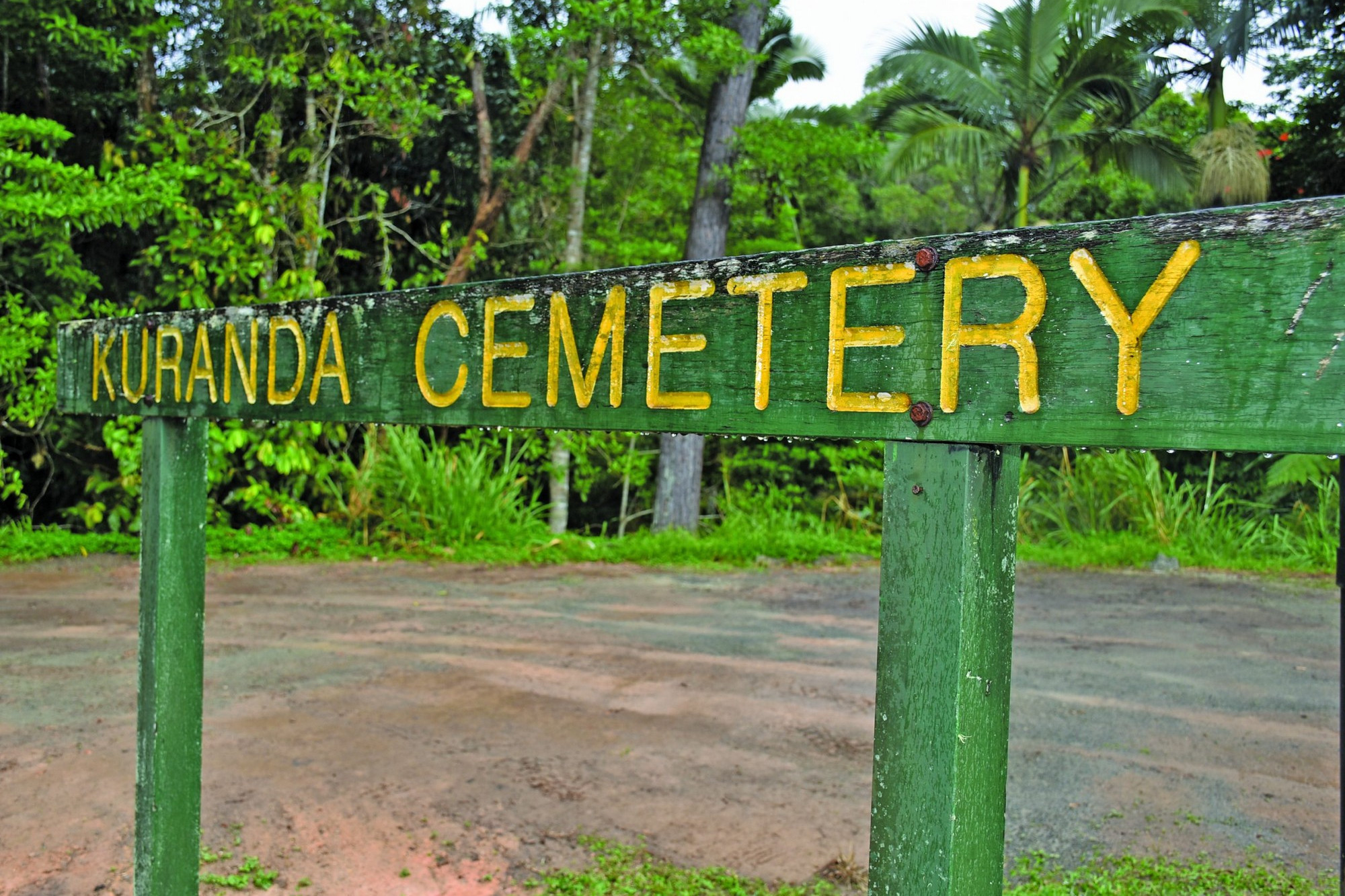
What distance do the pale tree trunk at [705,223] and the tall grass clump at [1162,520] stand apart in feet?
10.1

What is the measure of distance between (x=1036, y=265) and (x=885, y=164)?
13.1 m

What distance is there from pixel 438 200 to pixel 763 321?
9701 mm

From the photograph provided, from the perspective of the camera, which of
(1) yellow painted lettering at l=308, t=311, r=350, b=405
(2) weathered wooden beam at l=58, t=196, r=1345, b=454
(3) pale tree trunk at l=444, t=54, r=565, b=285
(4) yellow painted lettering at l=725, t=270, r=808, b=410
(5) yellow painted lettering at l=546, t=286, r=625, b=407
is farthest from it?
(3) pale tree trunk at l=444, t=54, r=565, b=285

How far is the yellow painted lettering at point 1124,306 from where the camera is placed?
107cm

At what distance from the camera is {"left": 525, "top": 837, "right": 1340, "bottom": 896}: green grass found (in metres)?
2.87

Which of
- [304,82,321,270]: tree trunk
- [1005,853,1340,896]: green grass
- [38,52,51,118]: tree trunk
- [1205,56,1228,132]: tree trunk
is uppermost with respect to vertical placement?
[1205,56,1228,132]: tree trunk

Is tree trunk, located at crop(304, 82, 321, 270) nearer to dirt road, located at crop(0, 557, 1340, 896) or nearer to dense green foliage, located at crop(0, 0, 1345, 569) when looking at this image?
dense green foliage, located at crop(0, 0, 1345, 569)

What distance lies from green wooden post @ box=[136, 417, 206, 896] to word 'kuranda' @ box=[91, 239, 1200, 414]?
150 mm

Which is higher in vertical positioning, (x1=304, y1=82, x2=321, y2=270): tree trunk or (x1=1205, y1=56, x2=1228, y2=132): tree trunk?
(x1=1205, y1=56, x2=1228, y2=132): tree trunk

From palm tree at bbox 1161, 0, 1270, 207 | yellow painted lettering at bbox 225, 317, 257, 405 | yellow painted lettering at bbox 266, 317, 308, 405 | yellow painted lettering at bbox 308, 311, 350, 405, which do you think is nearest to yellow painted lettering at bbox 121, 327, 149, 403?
yellow painted lettering at bbox 225, 317, 257, 405

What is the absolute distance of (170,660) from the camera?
219cm

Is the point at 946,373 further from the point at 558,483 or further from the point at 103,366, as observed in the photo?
the point at 558,483

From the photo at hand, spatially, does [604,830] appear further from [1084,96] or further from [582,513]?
[1084,96]

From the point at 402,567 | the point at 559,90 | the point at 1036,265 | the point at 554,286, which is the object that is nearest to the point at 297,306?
the point at 554,286
